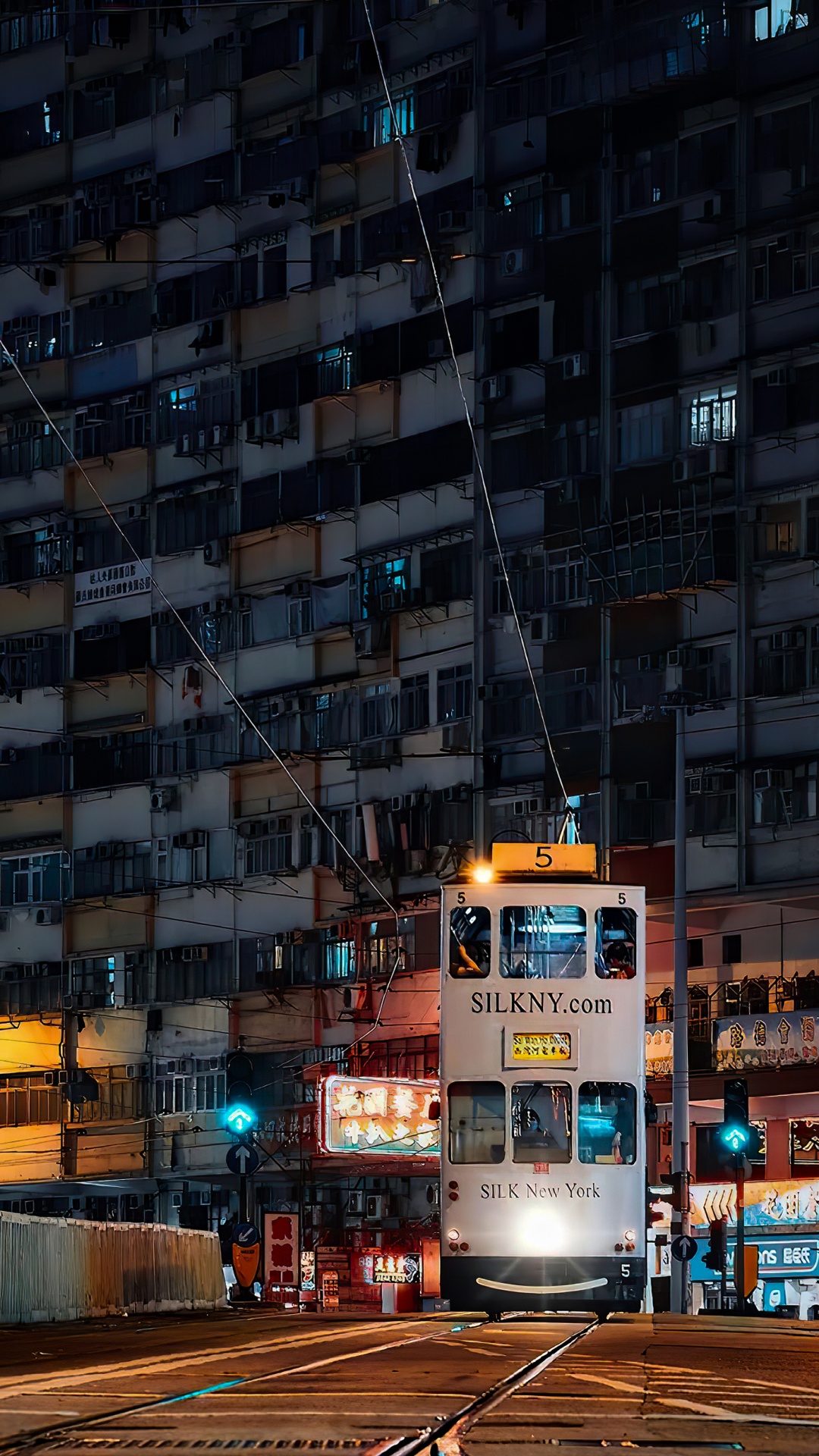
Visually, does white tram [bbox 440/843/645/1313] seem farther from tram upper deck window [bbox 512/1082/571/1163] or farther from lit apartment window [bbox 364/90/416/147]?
lit apartment window [bbox 364/90/416/147]

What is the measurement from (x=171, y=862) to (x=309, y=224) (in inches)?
741

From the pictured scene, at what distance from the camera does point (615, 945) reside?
29234 millimetres

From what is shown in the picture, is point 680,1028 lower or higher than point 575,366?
lower

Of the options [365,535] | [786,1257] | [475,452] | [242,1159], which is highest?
[475,452]

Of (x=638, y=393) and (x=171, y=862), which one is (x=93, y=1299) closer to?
(x=638, y=393)

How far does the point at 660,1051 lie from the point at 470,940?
26.5m

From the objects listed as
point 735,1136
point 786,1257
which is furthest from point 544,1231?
point 786,1257

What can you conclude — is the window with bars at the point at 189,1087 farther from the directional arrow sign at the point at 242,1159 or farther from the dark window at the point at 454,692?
the directional arrow sign at the point at 242,1159

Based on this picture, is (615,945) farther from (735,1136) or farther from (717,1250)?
(717,1250)

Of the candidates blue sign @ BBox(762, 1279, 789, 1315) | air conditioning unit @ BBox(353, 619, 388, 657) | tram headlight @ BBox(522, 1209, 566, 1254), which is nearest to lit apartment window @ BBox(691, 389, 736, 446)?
air conditioning unit @ BBox(353, 619, 388, 657)

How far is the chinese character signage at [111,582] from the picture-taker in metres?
71.7

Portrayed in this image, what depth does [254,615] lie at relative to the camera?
225ft

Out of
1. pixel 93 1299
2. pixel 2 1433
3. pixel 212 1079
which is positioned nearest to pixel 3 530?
pixel 212 1079

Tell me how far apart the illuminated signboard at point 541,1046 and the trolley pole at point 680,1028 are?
64.1 ft
